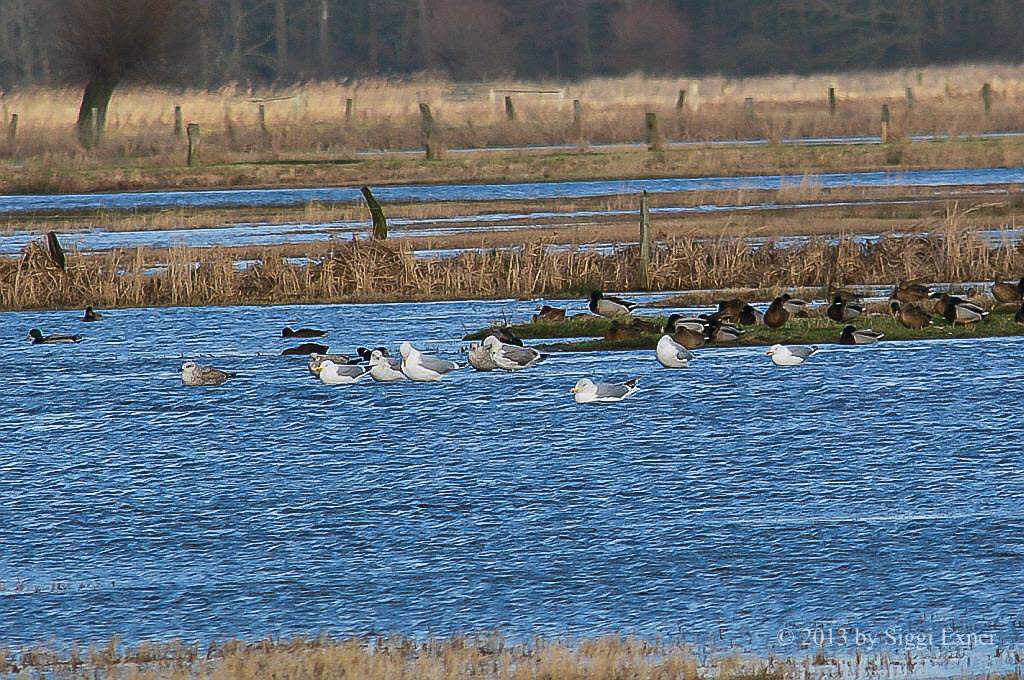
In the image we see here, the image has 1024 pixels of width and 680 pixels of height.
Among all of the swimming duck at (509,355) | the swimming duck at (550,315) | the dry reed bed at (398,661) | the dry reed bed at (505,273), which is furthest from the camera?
the dry reed bed at (505,273)

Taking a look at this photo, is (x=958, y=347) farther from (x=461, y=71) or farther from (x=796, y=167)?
(x=461, y=71)

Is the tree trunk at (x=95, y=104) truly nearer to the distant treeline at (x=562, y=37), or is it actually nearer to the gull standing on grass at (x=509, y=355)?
the distant treeline at (x=562, y=37)

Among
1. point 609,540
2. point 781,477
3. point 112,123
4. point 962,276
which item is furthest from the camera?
point 112,123

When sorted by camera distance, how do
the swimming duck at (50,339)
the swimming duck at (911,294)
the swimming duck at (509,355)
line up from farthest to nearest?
the swimming duck at (50,339), the swimming duck at (911,294), the swimming duck at (509,355)

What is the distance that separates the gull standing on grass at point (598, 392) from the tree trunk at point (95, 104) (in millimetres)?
38655

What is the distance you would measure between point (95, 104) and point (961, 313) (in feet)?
127

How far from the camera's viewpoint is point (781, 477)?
11.9 meters

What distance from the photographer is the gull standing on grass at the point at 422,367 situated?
1622 cm

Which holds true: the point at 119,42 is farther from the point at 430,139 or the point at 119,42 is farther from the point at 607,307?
the point at 607,307

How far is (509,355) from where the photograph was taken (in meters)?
16.8

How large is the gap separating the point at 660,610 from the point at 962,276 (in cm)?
1484

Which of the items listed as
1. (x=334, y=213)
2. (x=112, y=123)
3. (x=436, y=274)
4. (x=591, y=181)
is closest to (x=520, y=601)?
(x=436, y=274)

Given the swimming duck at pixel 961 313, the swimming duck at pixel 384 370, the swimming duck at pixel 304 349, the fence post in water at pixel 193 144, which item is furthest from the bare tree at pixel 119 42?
the swimming duck at pixel 961 313

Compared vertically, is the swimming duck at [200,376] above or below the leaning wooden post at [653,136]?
above
